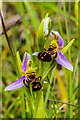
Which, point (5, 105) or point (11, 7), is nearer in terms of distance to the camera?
point (5, 105)

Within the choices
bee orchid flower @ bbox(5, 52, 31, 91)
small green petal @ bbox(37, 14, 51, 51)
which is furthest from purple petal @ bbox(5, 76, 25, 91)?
small green petal @ bbox(37, 14, 51, 51)

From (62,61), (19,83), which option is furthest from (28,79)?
(62,61)

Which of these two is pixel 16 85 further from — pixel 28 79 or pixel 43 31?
pixel 43 31

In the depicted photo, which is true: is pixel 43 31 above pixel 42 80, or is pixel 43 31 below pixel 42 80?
above

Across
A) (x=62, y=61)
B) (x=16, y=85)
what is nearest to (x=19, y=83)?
(x=16, y=85)

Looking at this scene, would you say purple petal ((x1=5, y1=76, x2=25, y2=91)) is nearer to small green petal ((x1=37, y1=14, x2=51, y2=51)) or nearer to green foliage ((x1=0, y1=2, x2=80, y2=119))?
green foliage ((x1=0, y1=2, x2=80, y2=119))

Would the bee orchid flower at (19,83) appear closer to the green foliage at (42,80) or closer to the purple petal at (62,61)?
the green foliage at (42,80)

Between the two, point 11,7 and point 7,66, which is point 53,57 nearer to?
point 7,66

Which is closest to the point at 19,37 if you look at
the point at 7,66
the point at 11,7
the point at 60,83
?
the point at 7,66

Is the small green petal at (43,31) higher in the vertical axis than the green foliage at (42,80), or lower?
higher

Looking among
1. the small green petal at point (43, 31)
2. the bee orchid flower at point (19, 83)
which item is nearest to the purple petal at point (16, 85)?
the bee orchid flower at point (19, 83)

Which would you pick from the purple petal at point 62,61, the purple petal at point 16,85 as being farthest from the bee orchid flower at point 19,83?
the purple petal at point 62,61
